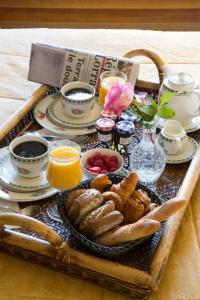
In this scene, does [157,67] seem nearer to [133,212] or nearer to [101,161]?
[101,161]

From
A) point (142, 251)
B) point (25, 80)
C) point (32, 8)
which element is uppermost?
point (142, 251)

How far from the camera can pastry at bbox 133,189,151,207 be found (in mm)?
888

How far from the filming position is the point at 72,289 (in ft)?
2.78

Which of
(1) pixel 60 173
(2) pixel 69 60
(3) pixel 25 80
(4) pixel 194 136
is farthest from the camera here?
(3) pixel 25 80

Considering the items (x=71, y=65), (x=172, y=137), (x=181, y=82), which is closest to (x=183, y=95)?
(x=181, y=82)

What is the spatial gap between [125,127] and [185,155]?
18 centimetres

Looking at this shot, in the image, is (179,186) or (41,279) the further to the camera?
(179,186)

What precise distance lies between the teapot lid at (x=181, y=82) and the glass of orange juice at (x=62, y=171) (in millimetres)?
364

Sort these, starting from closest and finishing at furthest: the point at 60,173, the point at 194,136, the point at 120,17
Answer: the point at 60,173 → the point at 194,136 → the point at 120,17

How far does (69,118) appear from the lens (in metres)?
1.30

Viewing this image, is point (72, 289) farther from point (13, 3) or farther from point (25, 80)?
point (13, 3)

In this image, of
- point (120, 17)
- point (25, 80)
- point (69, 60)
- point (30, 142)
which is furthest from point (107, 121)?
point (120, 17)

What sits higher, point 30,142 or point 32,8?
point 30,142

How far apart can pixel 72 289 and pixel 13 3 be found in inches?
104
